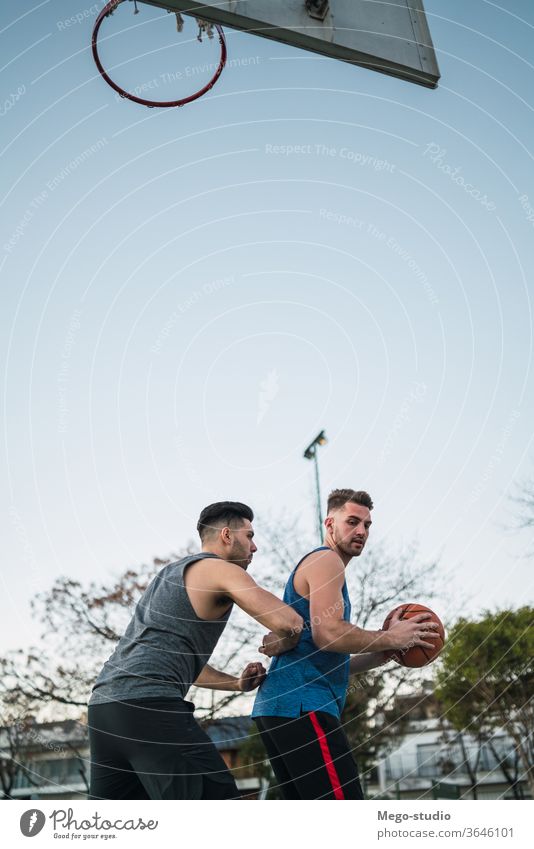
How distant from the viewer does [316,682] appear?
12.5 ft

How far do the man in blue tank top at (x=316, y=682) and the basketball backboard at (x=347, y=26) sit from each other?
11.0ft

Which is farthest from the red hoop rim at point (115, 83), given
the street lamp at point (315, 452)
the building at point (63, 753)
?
the building at point (63, 753)

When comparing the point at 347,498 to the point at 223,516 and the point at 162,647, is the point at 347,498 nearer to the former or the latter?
the point at 223,516

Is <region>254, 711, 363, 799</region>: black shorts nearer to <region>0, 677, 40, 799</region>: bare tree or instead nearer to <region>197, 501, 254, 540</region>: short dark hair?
<region>197, 501, 254, 540</region>: short dark hair

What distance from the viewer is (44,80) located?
6.82m

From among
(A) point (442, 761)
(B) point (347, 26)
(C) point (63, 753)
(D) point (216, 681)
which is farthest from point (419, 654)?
(A) point (442, 761)

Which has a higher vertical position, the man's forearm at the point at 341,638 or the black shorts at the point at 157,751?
the man's forearm at the point at 341,638

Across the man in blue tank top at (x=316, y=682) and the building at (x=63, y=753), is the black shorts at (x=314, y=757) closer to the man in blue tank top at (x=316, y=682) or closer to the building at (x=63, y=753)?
the man in blue tank top at (x=316, y=682)

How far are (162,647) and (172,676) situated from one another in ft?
0.45

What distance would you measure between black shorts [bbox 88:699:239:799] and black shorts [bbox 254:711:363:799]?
343mm

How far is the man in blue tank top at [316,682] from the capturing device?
3594 mm
